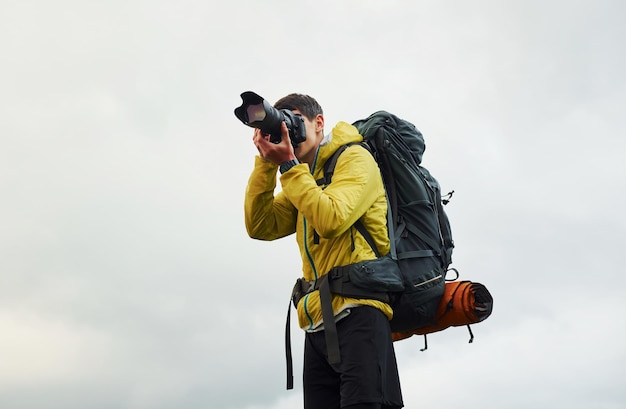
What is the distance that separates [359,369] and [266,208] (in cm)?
150

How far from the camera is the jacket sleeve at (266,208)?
551 centimetres

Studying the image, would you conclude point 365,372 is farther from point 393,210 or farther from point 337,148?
point 337,148

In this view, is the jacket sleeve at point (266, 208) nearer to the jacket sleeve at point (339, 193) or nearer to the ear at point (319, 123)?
the ear at point (319, 123)

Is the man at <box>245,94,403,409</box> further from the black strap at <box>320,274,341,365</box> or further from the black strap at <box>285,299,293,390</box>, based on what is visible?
the black strap at <box>285,299,293,390</box>

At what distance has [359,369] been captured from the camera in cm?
467

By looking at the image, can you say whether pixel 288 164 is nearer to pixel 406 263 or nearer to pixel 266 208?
pixel 266 208

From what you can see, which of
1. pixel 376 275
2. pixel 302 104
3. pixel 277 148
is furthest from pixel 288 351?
pixel 302 104

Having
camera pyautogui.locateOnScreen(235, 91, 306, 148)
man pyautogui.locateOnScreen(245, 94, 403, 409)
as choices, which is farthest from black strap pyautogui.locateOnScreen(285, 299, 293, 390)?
camera pyautogui.locateOnScreen(235, 91, 306, 148)

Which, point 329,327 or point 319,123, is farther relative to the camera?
point 319,123

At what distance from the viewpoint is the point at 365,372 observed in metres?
4.64

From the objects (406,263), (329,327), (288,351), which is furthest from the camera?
(288,351)

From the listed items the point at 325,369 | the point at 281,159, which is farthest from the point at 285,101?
the point at 325,369

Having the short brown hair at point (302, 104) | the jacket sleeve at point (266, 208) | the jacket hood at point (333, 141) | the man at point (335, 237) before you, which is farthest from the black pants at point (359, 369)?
the short brown hair at point (302, 104)

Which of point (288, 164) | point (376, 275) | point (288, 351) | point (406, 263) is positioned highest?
point (288, 164)
